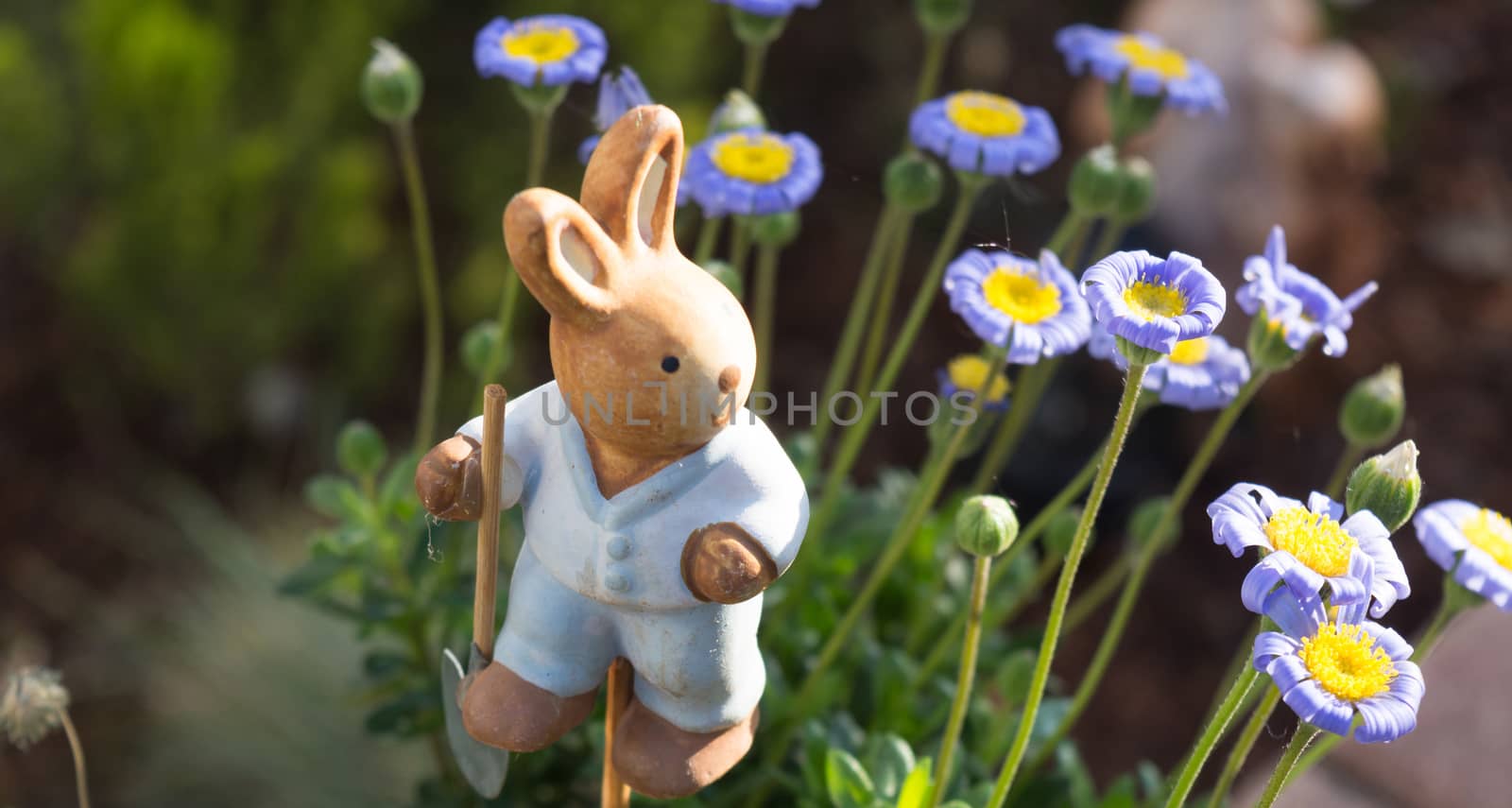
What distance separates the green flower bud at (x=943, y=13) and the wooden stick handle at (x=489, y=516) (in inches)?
16.3

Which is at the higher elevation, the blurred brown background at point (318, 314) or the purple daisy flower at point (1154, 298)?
the purple daisy flower at point (1154, 298)

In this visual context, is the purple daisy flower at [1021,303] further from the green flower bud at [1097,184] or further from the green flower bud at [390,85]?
the green flower bud at [390,85]

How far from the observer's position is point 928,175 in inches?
28.1

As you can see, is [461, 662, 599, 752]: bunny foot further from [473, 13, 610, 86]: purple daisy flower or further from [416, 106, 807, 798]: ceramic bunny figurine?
[473, 13, 610, 86]: purple daisy flower

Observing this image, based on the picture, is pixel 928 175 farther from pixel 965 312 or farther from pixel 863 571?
pixel 863 571

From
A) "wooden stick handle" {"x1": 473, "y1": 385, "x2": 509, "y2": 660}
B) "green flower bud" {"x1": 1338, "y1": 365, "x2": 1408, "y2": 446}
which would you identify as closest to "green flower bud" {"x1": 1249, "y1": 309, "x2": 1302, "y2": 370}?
"green flower bud" {"x1": 1338, "y1": 365, "x2": 1408, "y2": 446}

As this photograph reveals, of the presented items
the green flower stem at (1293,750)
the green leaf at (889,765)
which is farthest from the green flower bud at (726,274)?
the green flower stem at (1293,750)

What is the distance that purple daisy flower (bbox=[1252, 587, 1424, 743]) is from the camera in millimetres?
446

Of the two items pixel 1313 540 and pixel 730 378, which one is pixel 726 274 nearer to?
pixel 730 378

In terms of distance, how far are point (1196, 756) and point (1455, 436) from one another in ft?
4.18

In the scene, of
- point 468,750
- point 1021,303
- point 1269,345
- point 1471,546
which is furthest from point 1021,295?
point 468,750

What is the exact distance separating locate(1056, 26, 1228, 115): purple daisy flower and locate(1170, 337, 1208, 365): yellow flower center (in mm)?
174

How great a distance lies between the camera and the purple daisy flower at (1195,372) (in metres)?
0.63

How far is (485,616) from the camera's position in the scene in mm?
536
